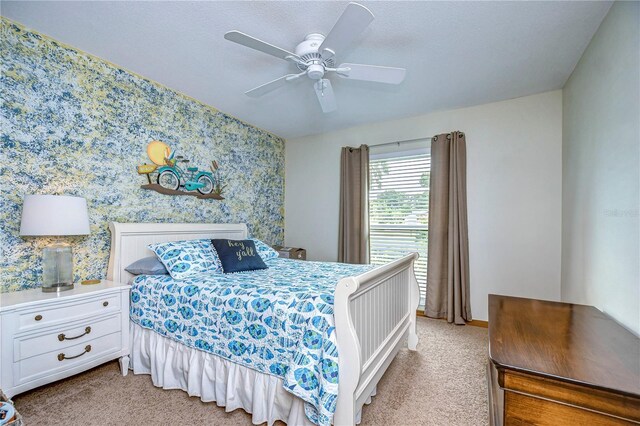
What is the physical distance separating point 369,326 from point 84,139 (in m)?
2.54

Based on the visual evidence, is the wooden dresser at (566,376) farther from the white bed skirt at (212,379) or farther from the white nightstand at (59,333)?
the white nightstand at (59,333)

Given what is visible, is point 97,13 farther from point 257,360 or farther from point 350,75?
point 257,360

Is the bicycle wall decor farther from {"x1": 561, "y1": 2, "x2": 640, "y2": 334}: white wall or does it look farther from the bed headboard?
{"x1": 561, "y1": 2, "x2": 640, "y2": 334}: white wall

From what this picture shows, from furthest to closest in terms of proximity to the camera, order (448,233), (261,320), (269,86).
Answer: (448,233) → (269,86) → (261,320)

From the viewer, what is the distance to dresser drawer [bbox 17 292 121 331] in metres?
1.68

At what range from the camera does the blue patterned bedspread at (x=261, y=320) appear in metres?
1.43

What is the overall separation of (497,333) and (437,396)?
3.17 feet

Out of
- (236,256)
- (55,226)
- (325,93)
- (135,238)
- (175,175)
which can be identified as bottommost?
(236,256)

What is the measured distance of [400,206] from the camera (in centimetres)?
373

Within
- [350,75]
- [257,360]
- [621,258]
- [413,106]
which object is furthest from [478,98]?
[257,360]

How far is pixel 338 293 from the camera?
1.40 m

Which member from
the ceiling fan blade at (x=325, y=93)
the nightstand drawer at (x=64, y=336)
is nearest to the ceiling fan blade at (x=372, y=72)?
the ceiling fan blade at (x=325, y=93)

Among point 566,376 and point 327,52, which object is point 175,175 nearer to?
point 327,52

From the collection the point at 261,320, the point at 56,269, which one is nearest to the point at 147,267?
the point at 56,269
